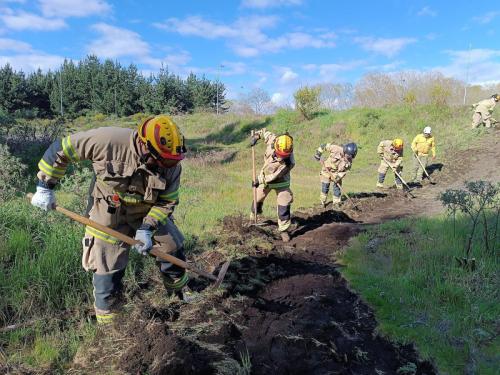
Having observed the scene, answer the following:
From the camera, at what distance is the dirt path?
2832 millimetres

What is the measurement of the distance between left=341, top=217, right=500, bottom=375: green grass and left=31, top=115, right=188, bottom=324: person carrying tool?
252 centimetres

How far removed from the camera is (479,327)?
382 centimetres

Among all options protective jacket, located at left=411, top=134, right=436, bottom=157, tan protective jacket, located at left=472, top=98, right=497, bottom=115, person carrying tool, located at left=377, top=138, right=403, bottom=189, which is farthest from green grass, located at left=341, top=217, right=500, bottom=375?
tan protective jacket, located at left=472, top=98, right=497, bottom=115

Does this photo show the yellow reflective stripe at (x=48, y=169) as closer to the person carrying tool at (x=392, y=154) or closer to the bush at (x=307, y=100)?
the person carrying tool at (x=392, y=154)

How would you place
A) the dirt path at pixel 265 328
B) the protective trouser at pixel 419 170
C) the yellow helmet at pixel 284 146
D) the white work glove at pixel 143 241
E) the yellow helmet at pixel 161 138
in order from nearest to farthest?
the dirt path at pixel 265 328
the yellow helmet at pixel 161 138
the white work glove at pixel 143 241
the yellow helmet at pixel 284 146
the protective trouser at pixel 419 170

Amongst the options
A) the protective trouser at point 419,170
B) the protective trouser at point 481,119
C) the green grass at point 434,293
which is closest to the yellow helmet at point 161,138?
the green grass at point 434,293

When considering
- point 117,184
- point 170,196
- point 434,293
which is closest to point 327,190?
point 434,293

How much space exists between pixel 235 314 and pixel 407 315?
5.89ft

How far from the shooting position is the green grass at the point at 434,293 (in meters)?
3.55

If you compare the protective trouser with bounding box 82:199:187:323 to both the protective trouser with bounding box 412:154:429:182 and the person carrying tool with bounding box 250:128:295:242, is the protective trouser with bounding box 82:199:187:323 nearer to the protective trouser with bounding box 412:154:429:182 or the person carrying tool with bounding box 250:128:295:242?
the person carrying tool with bounding box 250:128:295:242

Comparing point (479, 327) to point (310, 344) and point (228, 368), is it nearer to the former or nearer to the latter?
point (310, 344)

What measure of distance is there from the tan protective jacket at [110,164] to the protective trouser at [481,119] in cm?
1778

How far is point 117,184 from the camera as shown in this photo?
10.7ft

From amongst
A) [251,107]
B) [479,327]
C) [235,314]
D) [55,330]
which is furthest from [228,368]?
[251,107]
